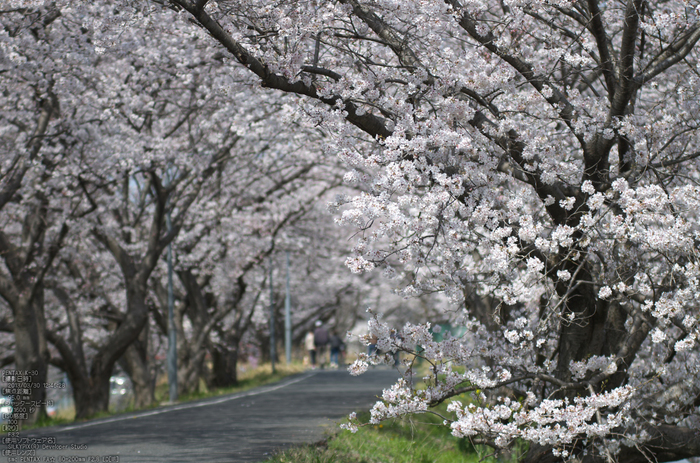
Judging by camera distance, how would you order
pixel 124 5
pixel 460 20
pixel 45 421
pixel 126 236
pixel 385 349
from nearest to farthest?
pixel 385 349
pixel 460 20
pixel 124 5
pixel 45 421
pixel 126 236

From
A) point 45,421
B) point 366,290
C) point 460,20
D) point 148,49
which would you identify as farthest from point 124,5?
point 366,290

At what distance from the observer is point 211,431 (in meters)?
9.23

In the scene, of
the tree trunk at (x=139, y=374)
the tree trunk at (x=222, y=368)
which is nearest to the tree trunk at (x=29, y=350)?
the tree trunk at (x=139, y=374)

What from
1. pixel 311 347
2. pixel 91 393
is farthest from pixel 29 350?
pixel 311 347

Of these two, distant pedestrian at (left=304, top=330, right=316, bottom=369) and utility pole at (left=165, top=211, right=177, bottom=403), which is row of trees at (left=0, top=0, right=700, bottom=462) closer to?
utility pole at (left=165, top=211, right=177, bottom=403)

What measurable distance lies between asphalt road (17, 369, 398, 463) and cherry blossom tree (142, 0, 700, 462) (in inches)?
97.3

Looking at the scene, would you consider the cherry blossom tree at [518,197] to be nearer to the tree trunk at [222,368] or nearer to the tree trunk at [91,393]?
the tree trunk at [91,393]

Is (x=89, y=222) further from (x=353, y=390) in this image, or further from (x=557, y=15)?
(x=557, y=15)

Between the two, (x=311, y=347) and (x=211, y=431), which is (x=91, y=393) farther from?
(x=311, y=347)

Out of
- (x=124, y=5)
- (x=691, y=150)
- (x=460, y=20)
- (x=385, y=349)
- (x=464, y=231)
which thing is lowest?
(x=385, y=349)

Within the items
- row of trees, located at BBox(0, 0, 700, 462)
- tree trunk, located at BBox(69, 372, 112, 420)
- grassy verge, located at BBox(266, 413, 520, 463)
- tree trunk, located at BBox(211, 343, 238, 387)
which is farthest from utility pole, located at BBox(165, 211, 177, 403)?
row of trees, located at BBox(0, 0, 700, 462)

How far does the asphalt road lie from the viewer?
7332 mm

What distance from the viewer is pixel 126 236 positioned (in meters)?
20.0

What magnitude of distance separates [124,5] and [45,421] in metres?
10.4
